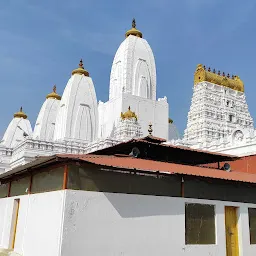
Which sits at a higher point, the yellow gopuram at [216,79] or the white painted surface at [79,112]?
the yellow gopuram at [216,79]

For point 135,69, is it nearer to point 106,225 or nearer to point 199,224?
point 199,224

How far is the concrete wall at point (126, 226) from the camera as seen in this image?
961 cm

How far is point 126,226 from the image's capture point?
10.4 m

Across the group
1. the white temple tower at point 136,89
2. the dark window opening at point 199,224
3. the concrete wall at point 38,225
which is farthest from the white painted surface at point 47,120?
the dark window opening at point 199,224

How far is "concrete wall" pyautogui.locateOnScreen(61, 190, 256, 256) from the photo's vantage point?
9.61m

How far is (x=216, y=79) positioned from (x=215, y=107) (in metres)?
5.69

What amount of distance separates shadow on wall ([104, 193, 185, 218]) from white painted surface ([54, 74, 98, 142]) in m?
33.2

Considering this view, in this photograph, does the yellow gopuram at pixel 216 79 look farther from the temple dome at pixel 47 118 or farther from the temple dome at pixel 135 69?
the temple dome at pixel 47 118

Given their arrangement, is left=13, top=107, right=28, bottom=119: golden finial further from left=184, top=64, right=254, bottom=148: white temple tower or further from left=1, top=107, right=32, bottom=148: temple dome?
left=184, top=64, right=254, bottom=148: white temple tower

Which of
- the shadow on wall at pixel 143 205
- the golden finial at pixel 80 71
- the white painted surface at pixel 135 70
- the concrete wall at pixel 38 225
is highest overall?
the white painted surface at pixel 135 70

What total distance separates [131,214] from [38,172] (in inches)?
147

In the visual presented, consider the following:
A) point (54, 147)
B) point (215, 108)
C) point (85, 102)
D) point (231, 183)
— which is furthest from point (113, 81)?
point (231, 183)

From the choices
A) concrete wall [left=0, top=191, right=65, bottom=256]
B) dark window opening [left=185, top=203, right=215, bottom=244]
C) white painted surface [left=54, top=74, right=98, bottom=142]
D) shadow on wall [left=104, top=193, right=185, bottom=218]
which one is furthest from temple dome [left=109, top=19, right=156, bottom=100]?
shadow on wall [left=104, top=193, right=185, bottom=218]

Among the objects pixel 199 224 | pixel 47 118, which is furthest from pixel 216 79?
pixel 199 224
